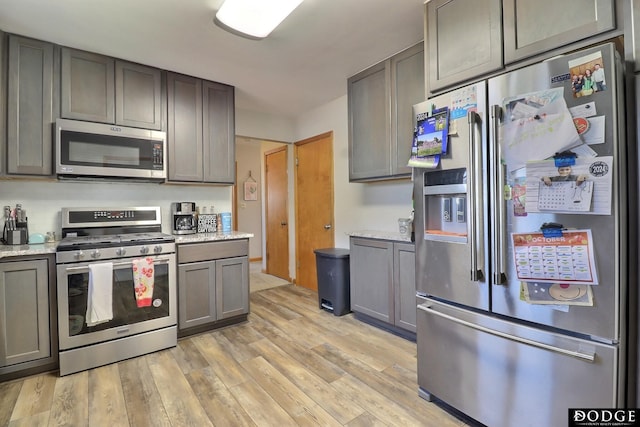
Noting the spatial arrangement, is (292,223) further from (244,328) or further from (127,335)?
(127,335)

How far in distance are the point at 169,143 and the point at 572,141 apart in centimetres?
305

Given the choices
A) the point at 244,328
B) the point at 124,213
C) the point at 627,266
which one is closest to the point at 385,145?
the point at 627,266

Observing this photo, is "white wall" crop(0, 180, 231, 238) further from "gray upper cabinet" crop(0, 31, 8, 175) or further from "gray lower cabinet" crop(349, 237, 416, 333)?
"gray lower cabinet" crop(349, 237, 416, 333)

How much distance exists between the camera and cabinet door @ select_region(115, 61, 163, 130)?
268cm

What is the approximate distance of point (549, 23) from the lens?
1.43m

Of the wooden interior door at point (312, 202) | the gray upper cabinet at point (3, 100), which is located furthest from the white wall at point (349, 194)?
the gray upper cabinet at point (3, 100)

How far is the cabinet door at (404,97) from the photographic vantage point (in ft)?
8.37

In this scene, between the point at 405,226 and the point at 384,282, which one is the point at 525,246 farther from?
the point at 384,282

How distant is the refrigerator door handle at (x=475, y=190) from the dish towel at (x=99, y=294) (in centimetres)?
251

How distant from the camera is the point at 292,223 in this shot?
4738 millimetres

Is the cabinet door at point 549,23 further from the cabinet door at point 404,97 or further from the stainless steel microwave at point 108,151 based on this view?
the stainless steel microwave at point 108,151

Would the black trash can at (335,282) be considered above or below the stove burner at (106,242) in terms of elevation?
below

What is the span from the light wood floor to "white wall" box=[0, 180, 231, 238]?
1294mm

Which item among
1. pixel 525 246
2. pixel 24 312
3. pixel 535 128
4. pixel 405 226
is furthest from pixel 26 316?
pixel 535 128
